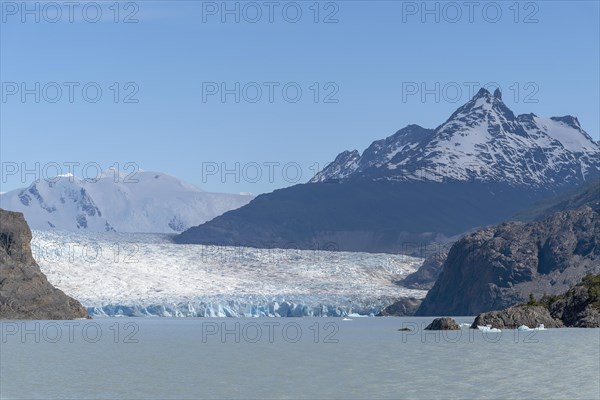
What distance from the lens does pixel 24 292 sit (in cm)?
11612

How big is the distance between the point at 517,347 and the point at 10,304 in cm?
6365

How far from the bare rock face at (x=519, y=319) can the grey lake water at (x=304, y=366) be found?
8.47 metres

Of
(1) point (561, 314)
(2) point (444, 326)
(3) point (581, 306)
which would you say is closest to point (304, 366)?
(2) point (444, 326)

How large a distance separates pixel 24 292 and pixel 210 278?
44.0 meters

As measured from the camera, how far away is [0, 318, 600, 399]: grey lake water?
43094 millimetres

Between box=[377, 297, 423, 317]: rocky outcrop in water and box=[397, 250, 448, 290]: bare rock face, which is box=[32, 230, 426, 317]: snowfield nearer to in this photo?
box=[377, 297, 423, 317]: rocky outcrop in water

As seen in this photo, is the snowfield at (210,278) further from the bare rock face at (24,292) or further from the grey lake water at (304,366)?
the grey lake water at (304,366)

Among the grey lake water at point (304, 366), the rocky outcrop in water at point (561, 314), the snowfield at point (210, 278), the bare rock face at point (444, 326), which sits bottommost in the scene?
the grey lake water at point (304, 366)

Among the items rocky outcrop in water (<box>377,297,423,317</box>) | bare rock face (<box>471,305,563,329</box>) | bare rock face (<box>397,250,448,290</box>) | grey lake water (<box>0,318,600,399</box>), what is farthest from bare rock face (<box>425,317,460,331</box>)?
bare rock face (<box>397,250,448,290</box>)

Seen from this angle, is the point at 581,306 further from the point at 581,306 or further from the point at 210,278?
the point at 210,278

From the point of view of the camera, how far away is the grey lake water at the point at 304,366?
141 feet

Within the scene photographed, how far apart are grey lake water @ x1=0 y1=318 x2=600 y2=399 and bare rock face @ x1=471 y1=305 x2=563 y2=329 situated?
8474mm

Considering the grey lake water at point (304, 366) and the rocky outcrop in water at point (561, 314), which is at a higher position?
the rocky outcrop in water at point (561, 314)

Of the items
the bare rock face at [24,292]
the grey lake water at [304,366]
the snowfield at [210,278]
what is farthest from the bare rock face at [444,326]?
the snowfield at [210,278]
